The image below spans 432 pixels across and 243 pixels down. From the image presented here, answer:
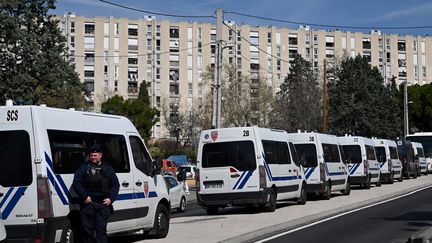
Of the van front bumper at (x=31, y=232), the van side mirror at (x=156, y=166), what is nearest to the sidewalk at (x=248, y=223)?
the van side mirror at (x=156, y=166)

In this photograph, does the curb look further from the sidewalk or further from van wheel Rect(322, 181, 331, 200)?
van wheel Rect(322, 181, 331, 200)

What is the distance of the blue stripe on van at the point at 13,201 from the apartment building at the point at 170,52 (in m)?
79.7

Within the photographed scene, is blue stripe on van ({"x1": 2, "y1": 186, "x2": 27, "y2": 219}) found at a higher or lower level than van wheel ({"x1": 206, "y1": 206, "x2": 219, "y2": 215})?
higher

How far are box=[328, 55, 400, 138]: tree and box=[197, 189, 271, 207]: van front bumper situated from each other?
5380 centimetres

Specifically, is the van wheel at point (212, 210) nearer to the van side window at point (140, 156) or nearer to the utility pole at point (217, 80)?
the van side window at point (140, 156)

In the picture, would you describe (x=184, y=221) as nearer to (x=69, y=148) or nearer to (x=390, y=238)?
(x=390, y=238)

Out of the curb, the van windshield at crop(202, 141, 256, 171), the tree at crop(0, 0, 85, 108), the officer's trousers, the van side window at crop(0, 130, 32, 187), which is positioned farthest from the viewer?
the tree at crop(0, 0, 85, 108)

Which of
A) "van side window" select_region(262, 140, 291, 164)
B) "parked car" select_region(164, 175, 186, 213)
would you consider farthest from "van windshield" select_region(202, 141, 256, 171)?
"parked car" select_region(164, 175, 186, 213)

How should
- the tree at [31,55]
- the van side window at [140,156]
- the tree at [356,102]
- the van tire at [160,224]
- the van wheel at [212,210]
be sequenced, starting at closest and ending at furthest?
1. the van side window at [140,156]
2. the van tire at [160,224]
3. the van wheel at [212,210]
4. the tree at [31,55]
5. the tree at [356,102]

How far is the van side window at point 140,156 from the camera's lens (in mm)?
13453

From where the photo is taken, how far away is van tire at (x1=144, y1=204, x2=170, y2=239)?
1402 cm

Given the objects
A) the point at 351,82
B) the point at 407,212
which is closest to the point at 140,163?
the point at 407,212

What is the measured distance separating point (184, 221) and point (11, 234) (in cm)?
823

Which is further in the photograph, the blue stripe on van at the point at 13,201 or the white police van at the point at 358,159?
the white police van at the point at 358,159
